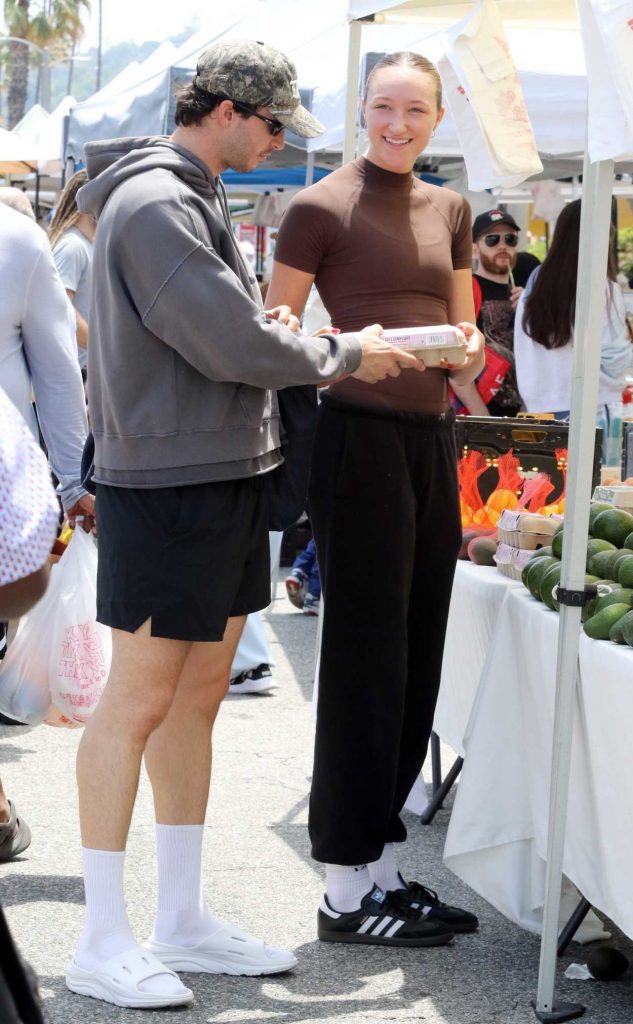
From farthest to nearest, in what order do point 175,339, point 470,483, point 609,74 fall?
point 470,483 → point 175,339 → point 609,74

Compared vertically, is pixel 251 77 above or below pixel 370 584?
above

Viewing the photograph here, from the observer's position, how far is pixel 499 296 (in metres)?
7.38

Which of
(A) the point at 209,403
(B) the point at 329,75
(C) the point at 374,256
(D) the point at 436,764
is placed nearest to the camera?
(A) the point at 209,403

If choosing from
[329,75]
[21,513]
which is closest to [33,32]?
[329,75]

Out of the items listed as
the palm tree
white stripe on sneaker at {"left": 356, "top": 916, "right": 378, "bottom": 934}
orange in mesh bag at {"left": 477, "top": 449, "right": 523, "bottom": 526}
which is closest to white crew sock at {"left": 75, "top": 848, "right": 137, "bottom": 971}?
white stripe on sneaker at {"left": 356, "top": 916, "right": 378, "bottom": 934}

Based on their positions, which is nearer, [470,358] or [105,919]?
[105,919]

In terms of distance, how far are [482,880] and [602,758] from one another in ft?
2.05

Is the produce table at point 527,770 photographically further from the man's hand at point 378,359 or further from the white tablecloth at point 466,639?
the man's hand at point 378,359

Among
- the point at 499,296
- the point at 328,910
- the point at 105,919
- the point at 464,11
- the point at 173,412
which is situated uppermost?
the point at 464,11

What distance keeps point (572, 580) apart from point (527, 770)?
65cm

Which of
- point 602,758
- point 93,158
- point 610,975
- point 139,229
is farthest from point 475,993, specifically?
point 93,158

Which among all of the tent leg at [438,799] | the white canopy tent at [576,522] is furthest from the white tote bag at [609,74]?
the tent leg at [438,799]

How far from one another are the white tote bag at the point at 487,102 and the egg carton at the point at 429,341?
2.13 ft

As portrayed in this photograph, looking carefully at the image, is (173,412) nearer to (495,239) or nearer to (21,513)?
(21,513)
